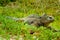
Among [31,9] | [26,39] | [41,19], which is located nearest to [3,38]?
[26,39]

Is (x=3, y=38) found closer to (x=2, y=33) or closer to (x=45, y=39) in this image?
(x=2, y=33)

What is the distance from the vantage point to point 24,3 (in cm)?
1544

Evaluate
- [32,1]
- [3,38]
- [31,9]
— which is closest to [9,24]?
[3,38]

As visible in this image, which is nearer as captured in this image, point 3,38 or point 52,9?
point 3,38

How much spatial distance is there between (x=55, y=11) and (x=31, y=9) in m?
1.37

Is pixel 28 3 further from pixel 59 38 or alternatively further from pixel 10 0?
pixel 59 38

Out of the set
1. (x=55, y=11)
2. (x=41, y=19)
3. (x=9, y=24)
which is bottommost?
(x=55, y=11)

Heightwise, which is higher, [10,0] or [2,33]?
[2,33]

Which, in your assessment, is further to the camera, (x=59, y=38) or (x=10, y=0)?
(x=10, y=0)

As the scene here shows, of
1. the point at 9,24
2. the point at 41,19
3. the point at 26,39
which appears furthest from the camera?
the point at 41,19

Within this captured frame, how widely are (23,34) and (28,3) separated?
8021 millimetres

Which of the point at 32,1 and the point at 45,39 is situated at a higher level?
the point at 45,39

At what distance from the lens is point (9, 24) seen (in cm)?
855

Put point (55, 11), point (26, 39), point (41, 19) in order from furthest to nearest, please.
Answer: point (55, 11)
point (41, 19)
point (26, 39)
